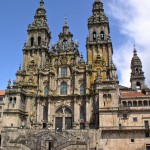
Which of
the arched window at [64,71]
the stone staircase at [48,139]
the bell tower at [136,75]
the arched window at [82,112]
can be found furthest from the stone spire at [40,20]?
the stone staircase at [48,139]

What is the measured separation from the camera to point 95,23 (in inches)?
2744

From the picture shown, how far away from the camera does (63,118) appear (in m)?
62.1

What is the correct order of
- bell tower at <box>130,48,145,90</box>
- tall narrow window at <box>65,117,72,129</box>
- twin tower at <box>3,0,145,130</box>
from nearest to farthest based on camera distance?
twin tower at <box>3,0,145,130</box>
tall narrow window at <box>65,117,72,129</box>
bell tower at <box>130,48,145,90</box>

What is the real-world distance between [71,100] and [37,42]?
62.4ft

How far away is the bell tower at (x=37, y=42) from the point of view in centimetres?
6931

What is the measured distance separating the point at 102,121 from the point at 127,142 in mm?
6301

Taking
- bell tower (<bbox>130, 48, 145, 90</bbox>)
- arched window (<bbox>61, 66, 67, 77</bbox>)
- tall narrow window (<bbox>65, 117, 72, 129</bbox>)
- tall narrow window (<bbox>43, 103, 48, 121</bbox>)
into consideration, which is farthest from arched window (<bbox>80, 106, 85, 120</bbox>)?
bell tower (<bbox>130, 48, 145, 90</bbox>)

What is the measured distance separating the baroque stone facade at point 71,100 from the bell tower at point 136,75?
425 centimetres

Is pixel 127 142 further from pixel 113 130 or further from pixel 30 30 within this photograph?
pixel 30 30

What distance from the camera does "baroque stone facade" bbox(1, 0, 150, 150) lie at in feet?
171

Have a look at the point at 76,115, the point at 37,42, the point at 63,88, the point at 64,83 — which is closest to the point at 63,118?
the point at 76,115

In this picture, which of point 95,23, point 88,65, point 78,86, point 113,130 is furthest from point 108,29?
point 113,130

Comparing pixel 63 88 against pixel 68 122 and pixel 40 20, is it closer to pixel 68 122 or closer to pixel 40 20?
pixel 68 122

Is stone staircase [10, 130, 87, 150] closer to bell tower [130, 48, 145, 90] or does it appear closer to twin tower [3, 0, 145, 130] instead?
twin tower [3, 0, 145, 130]
